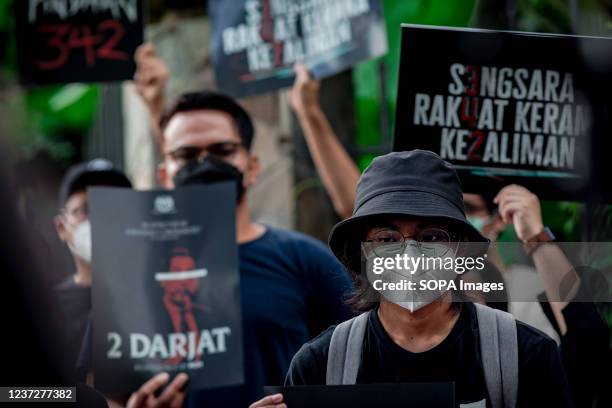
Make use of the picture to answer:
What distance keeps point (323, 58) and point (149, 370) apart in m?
1.71

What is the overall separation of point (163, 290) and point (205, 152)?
718mm

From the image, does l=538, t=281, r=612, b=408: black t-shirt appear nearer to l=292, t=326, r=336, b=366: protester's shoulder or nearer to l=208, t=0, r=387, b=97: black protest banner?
l=292, t=326, r=336, b=366: protester's shoulder

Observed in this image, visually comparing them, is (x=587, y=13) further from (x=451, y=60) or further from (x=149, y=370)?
(x=149, y=370)

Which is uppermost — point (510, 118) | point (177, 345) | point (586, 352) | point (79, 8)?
point (79, 8)

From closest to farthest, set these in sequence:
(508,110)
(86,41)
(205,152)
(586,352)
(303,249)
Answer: (586,352)
(508,110)
(303,249)
(205,152)
(86,41)

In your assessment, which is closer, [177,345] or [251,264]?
[177,345]

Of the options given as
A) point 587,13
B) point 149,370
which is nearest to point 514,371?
point 149,370

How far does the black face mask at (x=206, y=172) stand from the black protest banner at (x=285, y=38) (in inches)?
30.6

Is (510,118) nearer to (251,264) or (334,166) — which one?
(251,264)

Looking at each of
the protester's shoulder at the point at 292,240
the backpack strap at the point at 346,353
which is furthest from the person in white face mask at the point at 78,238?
the backpack strap at the point at 346,353

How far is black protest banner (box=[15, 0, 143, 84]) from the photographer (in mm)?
4902

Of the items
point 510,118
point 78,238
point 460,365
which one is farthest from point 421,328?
point 78,238

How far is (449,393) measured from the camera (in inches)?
91.7

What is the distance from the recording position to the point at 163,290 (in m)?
3.47
